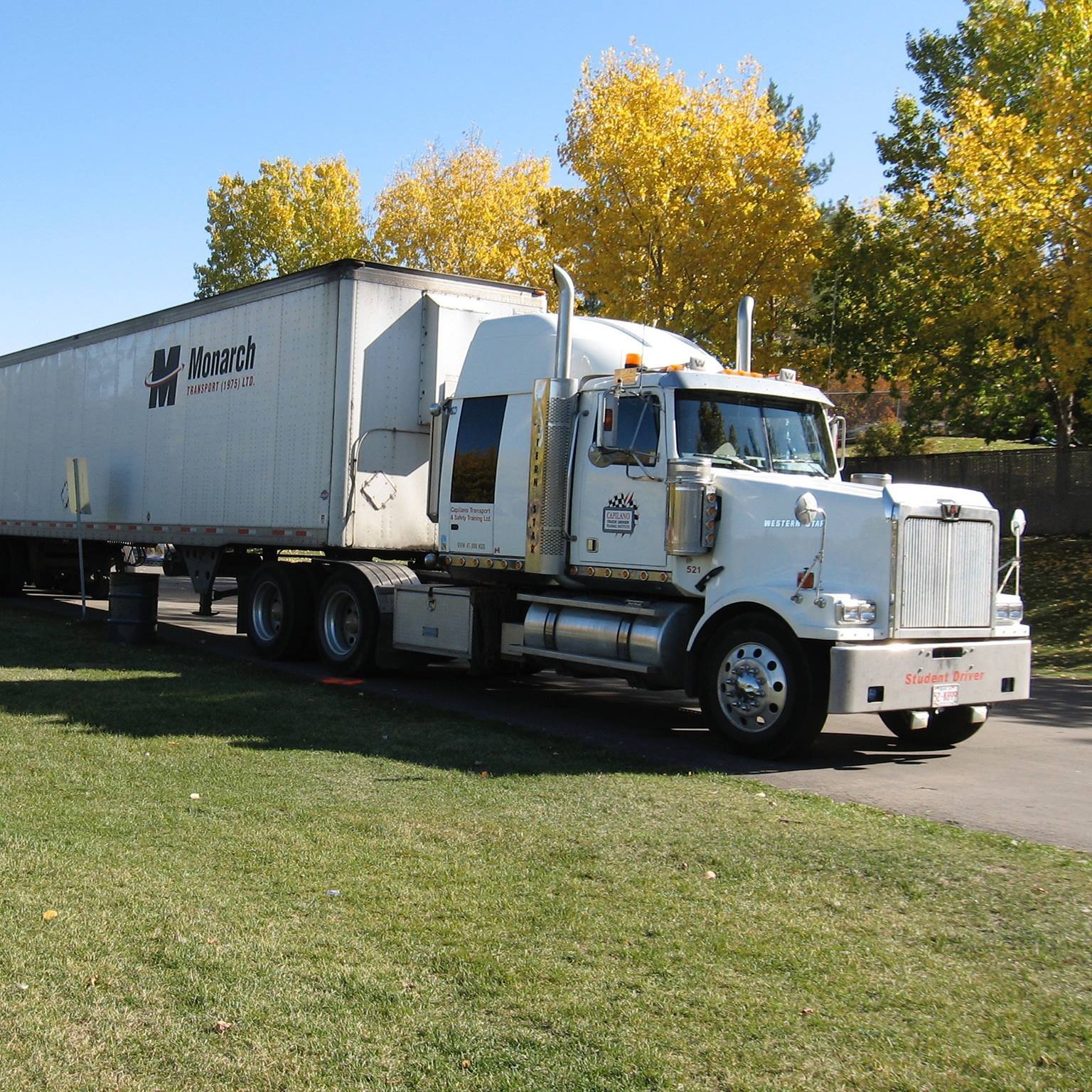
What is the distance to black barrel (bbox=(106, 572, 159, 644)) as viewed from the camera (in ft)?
51.9

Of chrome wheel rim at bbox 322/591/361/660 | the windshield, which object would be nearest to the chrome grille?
the windshield

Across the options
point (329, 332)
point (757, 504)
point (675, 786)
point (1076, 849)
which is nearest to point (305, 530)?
point (329, 332)

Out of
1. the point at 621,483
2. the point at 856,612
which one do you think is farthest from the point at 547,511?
the point at 856,612

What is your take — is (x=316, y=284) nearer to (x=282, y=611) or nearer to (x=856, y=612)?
(x=282, y=611)

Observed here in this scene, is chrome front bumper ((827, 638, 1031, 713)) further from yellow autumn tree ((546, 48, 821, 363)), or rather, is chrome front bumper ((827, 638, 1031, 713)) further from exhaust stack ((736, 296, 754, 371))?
yellow autumn tree ((546, 48, 821, 363))

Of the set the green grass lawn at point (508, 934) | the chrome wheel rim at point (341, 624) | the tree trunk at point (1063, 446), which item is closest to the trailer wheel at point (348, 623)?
the chrome wheel rim at point (341, 624)

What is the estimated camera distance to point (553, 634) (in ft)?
37.1

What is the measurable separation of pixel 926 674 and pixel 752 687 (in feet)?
4.13

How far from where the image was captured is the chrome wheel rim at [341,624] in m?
14.0

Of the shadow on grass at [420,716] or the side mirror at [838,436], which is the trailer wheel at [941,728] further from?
the side mirror at [838,436]

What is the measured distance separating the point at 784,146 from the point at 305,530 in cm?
1625

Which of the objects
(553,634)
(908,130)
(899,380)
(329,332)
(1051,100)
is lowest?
(553,634)

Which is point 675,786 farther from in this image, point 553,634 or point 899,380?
point 899,380

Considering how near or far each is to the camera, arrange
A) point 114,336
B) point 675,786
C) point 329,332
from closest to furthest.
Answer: point 675,786
point 329,332
point 114,336
